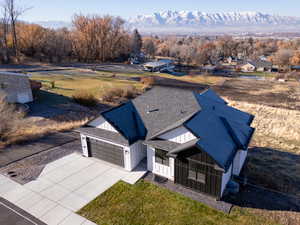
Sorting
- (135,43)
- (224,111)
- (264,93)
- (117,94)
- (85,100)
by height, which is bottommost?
(264,93)

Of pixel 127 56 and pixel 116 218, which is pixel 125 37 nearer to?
pixel 127 56

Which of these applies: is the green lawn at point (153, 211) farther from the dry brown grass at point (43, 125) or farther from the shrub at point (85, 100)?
the shrub at point (85, 100)

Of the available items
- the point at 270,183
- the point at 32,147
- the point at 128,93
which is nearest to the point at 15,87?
the point at 32,147

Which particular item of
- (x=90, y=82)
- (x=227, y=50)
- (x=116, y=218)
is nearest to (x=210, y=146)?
(x=116, y=218)

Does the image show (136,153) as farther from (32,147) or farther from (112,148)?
(32,147)

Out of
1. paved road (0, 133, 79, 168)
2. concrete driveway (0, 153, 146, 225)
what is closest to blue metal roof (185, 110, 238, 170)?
concrete driveway (0, 153, 146, 225)

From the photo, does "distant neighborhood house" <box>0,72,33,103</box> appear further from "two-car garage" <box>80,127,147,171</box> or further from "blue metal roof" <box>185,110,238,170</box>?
"blue metal roof" <box>185,110,238,170</box>
